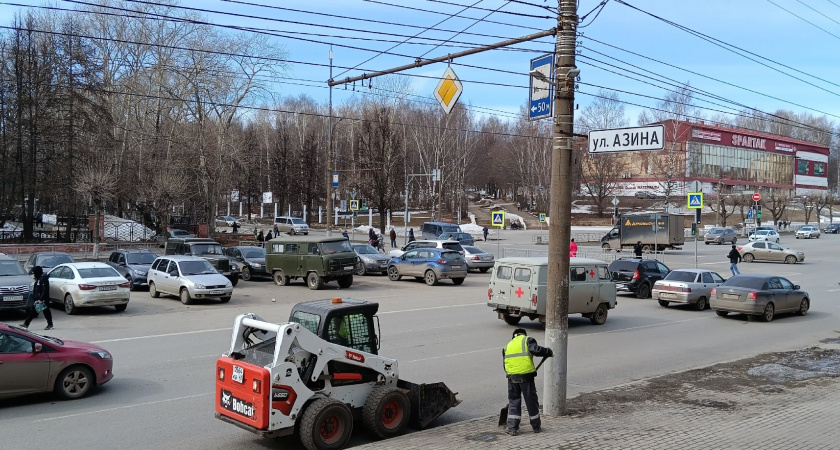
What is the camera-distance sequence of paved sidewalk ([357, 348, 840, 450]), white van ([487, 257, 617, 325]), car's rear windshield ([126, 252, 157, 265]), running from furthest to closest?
car's rear windshield ([126, 252, 157, 265])
white van ([487, 257, 617, 325])
paved sidewalk ([357, 348, 840, 450])

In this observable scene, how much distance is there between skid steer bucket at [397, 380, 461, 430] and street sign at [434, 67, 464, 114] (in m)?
6.11

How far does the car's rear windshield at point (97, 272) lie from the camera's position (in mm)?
20375

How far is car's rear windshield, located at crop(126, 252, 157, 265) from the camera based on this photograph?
90.4 ft

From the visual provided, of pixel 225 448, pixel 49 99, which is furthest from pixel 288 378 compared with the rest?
pixel 49 99

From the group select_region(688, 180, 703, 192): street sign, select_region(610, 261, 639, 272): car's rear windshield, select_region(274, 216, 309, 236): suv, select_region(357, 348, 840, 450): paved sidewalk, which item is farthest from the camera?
select_region(274, 216, 309, 236): suv

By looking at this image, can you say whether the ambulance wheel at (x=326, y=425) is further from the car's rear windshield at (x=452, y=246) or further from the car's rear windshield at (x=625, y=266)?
the car's rear windshield at (x=452, y=246)

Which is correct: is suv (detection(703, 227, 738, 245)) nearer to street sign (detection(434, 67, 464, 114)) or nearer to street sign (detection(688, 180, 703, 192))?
street sign (detection(688, 180, 703, 192))

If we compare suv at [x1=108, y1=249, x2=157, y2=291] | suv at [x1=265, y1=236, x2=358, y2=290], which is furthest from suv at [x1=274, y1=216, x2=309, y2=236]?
suv at [x1=108, y1=249, x2=157, y2=291]

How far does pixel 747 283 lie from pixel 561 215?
14061 millimetres

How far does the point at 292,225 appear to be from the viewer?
215 ft

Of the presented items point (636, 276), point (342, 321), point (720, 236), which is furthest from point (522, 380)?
point (720, 236)

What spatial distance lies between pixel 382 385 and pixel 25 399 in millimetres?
5578

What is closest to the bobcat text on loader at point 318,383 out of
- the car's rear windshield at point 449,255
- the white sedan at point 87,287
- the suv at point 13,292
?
the suv at point 13,292

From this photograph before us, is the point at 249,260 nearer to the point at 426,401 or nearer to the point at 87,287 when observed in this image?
the point at 87,287
